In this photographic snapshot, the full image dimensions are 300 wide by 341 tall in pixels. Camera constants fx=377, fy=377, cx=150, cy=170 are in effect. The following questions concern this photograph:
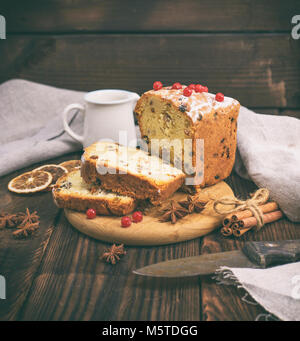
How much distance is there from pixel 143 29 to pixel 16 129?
1.51 metres

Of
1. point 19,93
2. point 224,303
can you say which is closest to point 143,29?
point 19,93

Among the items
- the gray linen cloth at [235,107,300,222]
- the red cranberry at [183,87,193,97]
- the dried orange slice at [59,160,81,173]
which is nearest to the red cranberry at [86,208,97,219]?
the dried orange slice at [59,160,81,173]

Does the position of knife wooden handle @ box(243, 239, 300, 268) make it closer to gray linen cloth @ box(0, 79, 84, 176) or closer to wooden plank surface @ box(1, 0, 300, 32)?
gray linen cloth @ box(0, 79, 84, 176)

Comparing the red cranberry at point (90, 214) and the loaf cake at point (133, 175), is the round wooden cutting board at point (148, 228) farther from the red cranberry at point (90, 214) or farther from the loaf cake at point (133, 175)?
the loaf cake at point (133, 175)

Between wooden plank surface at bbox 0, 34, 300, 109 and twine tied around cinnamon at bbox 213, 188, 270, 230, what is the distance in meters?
1.72

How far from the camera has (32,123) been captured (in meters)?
→ 3.48

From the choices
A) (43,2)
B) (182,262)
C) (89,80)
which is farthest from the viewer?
(89,80)

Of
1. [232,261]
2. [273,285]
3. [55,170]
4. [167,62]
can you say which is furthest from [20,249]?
[167,62]

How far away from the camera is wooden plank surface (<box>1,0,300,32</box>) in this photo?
3.41m

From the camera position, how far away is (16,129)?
3377 mm

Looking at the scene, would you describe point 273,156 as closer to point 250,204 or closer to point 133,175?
point 250,204

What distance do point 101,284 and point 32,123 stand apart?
7.09ft

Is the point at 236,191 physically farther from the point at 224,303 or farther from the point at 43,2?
the point at 43,2

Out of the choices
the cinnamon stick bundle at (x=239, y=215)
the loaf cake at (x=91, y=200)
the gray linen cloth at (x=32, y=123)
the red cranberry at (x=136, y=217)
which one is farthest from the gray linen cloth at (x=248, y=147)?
the loaf cake at (x=91, y=200)
